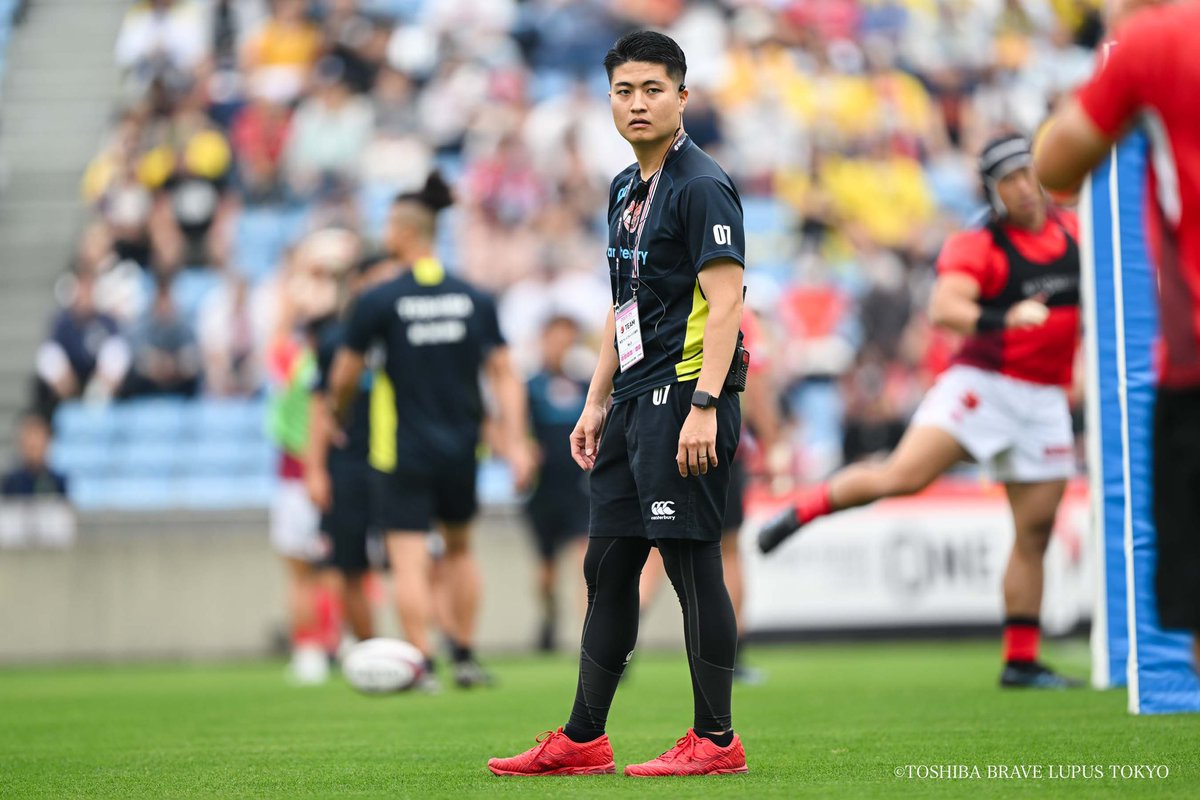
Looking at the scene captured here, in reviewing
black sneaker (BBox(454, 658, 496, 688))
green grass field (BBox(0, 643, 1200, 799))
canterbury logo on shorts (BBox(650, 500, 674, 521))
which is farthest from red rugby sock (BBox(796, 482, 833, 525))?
canterbury logo on shorts (BBox(650, 500, 674, 521))

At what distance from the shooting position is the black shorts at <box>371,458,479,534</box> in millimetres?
9180

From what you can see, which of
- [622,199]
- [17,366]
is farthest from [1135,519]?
[17,366]

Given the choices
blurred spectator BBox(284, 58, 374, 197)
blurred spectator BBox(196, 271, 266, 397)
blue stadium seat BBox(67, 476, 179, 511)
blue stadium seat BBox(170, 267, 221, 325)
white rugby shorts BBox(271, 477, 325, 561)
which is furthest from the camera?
blurred spectator BBox(284, 58, 374, 197)

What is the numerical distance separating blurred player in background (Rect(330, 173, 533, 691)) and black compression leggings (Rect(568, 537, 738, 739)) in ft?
13.1

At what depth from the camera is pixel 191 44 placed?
21.5 meters

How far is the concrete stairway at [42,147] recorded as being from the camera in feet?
63.6

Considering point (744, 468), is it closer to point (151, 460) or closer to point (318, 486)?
point (318, 486)

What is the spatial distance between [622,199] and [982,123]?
49.4 ft

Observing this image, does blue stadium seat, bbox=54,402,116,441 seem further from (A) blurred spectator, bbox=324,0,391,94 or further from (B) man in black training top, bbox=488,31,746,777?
(B) man in black training top, bbox=488,31,746,777

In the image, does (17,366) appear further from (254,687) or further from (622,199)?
(622,199)

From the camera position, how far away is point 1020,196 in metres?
8.09

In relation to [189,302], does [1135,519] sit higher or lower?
lower

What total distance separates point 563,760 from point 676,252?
154 centimetres

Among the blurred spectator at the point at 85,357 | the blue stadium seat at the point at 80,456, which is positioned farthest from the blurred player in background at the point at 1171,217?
the blurred spectator at the point at 85,357
